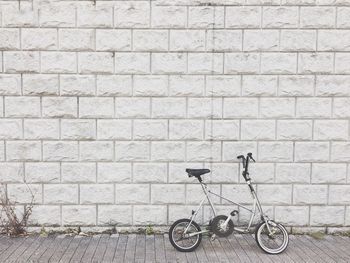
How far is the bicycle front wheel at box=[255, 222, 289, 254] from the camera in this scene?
7016 mm

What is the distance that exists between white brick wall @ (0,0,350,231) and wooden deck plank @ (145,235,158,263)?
1.11 feet

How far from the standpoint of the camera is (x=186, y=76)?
Answer: 25.2 ft

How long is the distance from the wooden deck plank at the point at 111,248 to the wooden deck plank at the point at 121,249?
0.15ft

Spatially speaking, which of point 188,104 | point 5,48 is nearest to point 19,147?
point 5,48

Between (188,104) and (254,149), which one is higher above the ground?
(188,104)

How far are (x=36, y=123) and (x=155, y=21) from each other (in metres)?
2.48

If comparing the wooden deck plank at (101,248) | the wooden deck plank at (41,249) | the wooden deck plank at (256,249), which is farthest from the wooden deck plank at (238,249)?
the wooden deck plank at (41,249)

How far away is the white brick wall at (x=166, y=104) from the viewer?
7613 millimetres

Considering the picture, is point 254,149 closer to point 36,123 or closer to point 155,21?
point 155,21

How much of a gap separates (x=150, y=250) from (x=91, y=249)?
86cm

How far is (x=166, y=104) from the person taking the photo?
7.70 m

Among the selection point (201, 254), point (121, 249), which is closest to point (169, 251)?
point (201, 254)

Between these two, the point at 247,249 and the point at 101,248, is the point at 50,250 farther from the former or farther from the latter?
the point at 247,249

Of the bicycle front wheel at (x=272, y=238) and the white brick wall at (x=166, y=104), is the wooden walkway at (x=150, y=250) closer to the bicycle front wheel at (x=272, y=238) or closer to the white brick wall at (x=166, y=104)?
the bicycle front wheel at (x=272, y=238)
